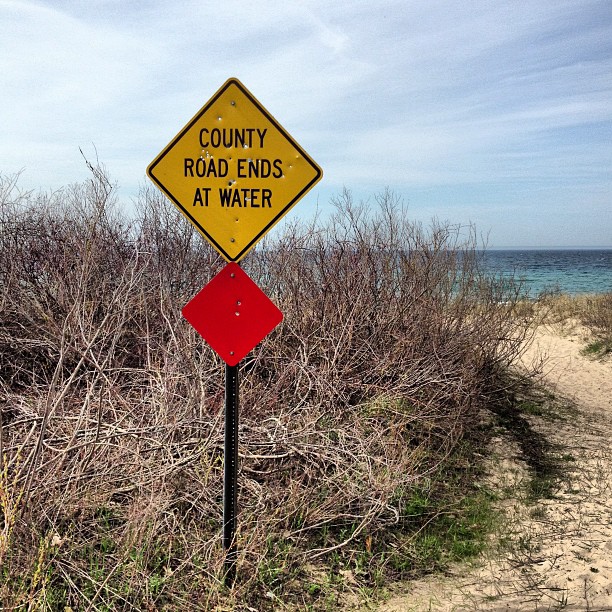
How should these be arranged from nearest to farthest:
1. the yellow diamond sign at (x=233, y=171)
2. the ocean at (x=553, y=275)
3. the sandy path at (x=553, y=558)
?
the yellow diamond sign at (x=233, y=171) → the sandy path at (x=553, y=558) → the ocean at (x=553, y=275)

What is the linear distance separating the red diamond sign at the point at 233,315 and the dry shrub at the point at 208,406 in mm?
863

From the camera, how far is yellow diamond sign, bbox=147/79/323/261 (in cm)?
346

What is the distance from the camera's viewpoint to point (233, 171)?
3469 millimetres

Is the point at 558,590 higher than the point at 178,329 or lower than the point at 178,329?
lower

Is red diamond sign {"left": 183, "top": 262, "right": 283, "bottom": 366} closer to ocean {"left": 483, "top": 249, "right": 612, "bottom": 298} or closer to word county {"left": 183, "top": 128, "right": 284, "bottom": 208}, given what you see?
word county {"left": 183, "top": 128, "right": 284, "bottom": 208}

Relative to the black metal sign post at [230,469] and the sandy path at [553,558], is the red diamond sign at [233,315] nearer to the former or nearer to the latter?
the black metal sign post at [230,469]

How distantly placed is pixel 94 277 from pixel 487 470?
6288 mm

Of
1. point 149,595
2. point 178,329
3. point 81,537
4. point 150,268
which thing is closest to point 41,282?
point 150,268

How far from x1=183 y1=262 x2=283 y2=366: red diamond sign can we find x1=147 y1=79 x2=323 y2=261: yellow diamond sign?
0.17m

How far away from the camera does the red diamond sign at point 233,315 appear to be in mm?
3520

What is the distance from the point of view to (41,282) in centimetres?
902

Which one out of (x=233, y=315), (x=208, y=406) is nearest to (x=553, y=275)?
(x=208, y=406)

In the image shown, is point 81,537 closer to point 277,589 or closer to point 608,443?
point 277,589

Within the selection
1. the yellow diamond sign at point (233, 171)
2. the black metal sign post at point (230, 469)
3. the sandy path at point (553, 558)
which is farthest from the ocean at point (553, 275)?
the black metal sign post at point (230, 469)
